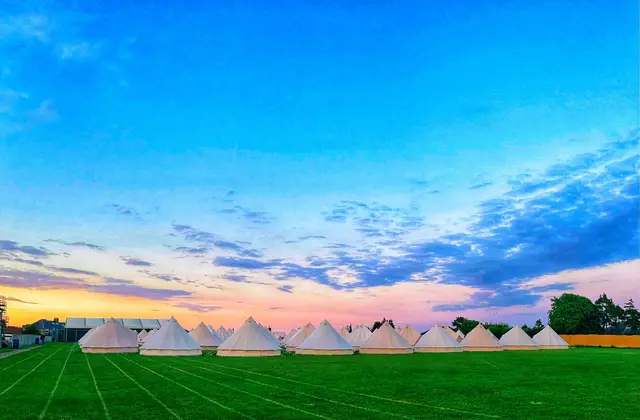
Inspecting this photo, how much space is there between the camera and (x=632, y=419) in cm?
1388

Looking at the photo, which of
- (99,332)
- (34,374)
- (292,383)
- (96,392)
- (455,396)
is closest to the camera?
→ (455,396)

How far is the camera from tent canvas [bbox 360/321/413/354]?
54438 mm

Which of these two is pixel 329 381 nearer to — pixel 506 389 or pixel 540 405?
pixel 506 389

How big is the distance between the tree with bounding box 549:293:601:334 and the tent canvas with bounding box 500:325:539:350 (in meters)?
35.7

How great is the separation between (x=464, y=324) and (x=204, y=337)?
209 ft

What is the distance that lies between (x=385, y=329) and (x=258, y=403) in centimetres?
4017

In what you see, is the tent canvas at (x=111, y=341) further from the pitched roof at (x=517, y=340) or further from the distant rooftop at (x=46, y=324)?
the distant rooftop at (x=46, y=324)

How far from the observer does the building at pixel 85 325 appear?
114812mm

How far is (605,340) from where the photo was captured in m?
77.6

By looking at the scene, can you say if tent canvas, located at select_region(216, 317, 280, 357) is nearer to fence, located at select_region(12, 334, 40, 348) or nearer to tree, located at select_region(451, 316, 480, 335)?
fence, located at select_region(12, 334, 40, 348)

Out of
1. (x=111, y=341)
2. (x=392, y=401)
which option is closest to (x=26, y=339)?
(x=111, y=341)

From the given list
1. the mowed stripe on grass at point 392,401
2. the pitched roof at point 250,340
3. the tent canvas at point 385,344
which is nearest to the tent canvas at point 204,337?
the pitched roof at point 250,340

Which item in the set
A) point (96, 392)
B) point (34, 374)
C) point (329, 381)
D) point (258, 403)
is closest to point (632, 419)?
point (258, 403)

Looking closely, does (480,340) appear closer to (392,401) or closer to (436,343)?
(436,343)
